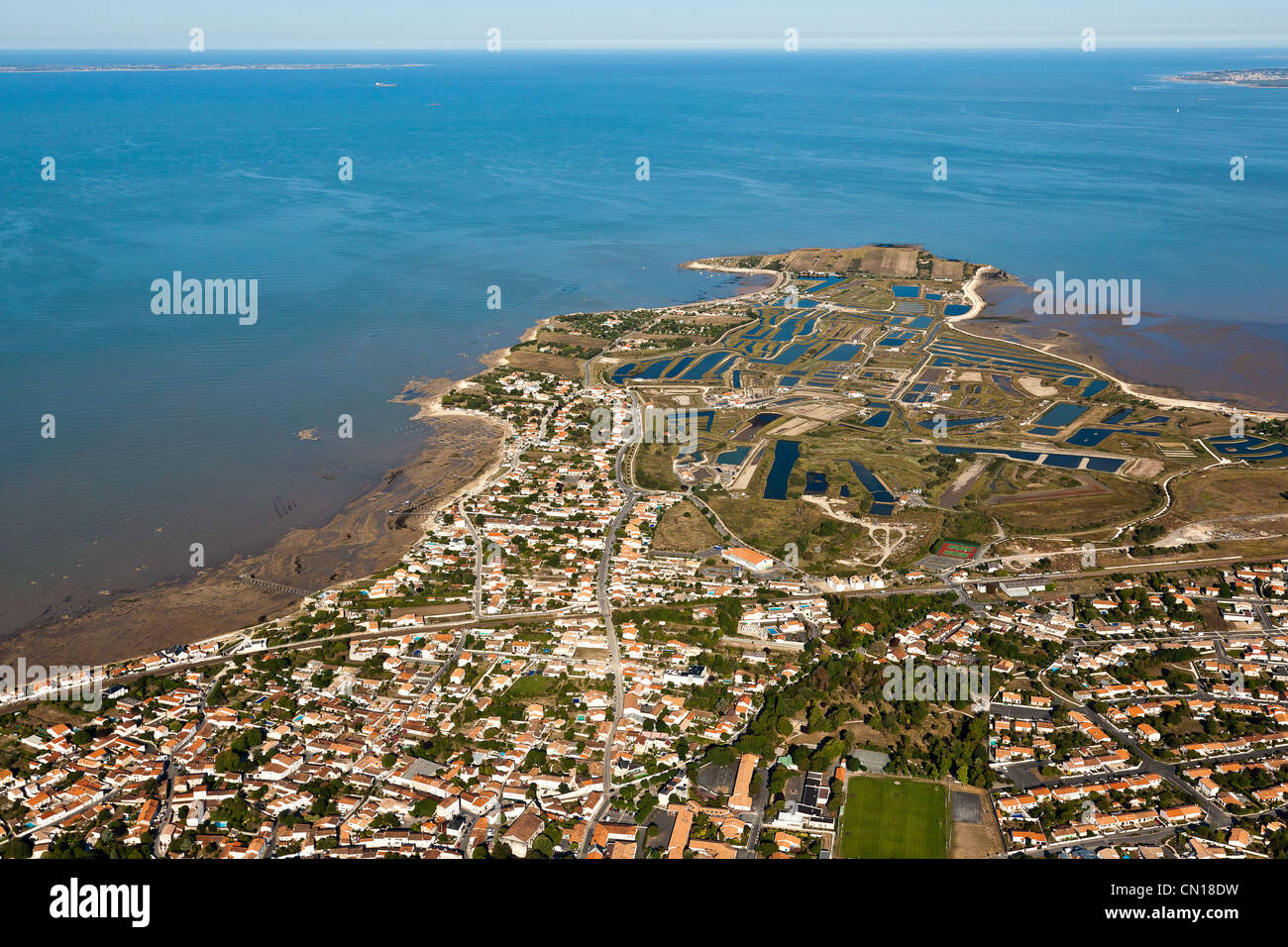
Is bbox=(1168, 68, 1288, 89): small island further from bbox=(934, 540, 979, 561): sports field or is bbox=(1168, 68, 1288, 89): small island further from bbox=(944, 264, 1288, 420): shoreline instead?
bbox=(934, 540, 979, 561): sports field

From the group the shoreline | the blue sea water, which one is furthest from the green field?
the shoreline

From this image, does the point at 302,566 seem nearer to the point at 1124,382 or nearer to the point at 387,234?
the point at 1124,382

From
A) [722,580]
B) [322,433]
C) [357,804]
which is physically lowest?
[357,804]

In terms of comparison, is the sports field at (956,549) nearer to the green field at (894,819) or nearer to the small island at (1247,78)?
the green field at (894,819)
